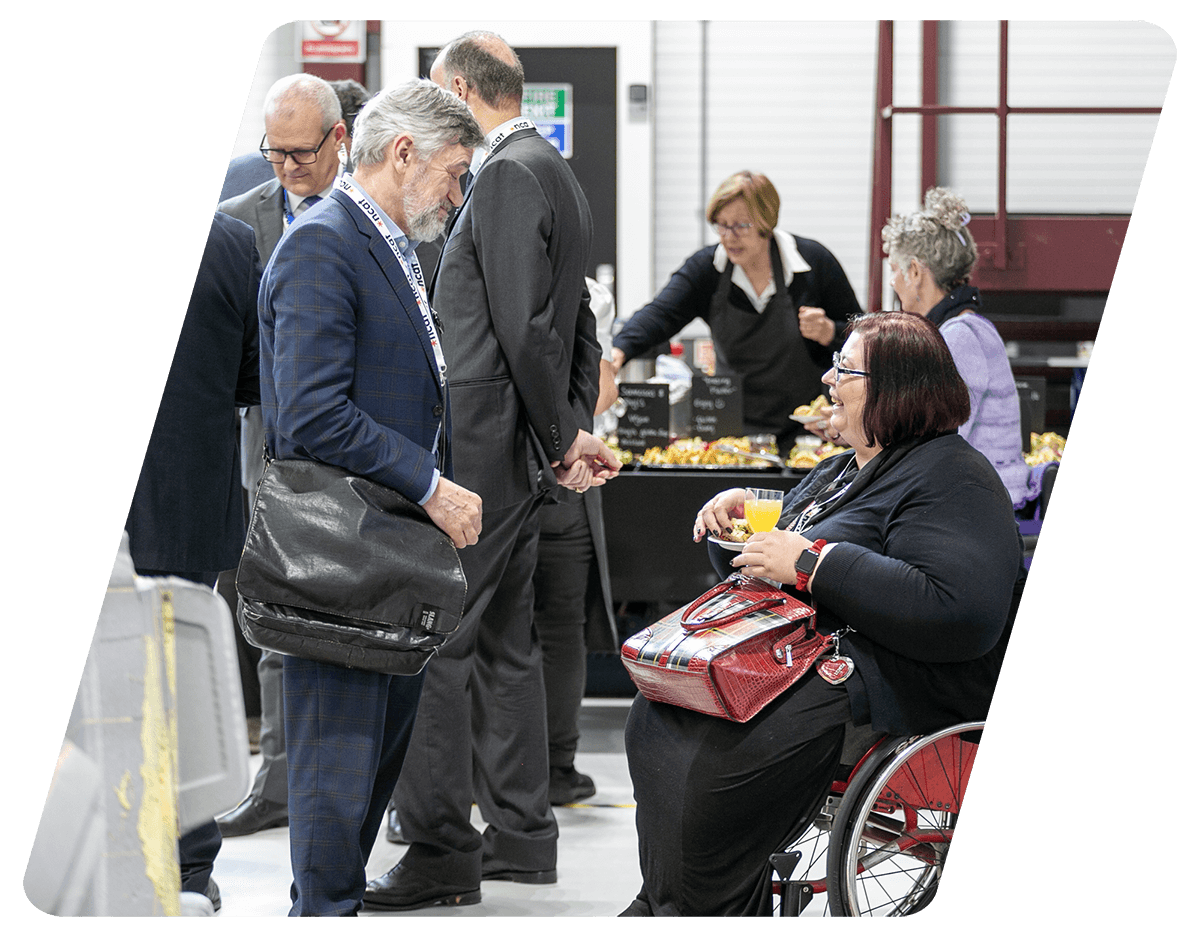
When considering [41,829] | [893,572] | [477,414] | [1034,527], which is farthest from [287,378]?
[1034,527]

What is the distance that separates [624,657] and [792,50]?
18.1 feet

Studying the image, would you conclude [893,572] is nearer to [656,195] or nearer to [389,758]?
[389,758]

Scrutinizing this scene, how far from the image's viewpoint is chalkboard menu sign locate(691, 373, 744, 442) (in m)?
3.55

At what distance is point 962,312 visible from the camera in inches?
119

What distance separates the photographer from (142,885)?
1749mm

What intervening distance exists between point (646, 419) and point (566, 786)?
40.4 inches

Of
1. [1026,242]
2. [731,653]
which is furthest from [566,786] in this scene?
[1026,242]

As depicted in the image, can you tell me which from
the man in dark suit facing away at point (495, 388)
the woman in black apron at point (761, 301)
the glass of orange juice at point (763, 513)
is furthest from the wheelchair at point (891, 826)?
the woman in black apron at point (761, 301)

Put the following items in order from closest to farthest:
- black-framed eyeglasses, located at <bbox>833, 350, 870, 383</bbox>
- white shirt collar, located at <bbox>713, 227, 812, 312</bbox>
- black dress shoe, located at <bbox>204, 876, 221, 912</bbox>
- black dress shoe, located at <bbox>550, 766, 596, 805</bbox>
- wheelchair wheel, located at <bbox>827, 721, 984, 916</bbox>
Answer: wheelchair wheel, located at <bbox>827, 721, 984, 916</bbox> < black-framed eyeglasses, located at <bbox>833, 350, 870, 383</bbox> < black dress shoe, located at <bbox>204, 876, 221, 912</bbox> < black dress shoe, located at <bbox>550, 766, 596, 805</bbox> < white shirt collar, located at <bbox>713, 227, 812, 312</bbox>

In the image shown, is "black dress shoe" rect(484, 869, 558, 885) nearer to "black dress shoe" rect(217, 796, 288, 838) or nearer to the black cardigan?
"black dress shoe" rect(217, 796, 288, 838)

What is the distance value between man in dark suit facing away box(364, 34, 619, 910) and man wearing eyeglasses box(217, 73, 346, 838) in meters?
0.34

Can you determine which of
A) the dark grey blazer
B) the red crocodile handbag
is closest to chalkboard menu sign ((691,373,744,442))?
the dark grey blazer

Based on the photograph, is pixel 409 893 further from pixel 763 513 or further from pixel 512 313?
pixel 512 313

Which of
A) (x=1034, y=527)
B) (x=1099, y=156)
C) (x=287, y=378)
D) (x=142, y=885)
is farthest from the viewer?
(x=1099, y=156)
